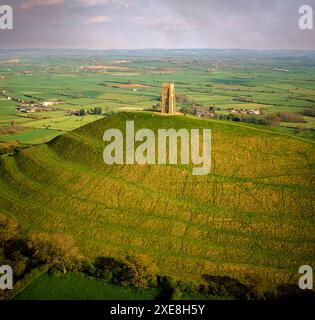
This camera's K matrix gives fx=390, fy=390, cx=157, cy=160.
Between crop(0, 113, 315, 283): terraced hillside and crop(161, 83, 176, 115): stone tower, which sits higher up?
crop(161, 83, 176, 115): stone tower

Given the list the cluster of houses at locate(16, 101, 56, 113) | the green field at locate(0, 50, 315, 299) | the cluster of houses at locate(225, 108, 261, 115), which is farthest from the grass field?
the cluster of houses at locate(16, 101, 56, 113)

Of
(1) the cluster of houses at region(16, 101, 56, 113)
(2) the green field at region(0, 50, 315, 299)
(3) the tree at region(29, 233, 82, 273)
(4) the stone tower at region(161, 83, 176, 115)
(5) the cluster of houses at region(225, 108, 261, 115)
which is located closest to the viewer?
(3) the tree at region(29, 233, 82, 273)

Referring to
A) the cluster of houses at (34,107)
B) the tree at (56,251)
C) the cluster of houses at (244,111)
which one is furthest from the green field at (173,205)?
the cluster of houses at (34,107)

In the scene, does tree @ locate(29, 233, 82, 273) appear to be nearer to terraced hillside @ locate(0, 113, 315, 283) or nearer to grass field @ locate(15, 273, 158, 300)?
grass field @ locate(15, 273, 158, 300)

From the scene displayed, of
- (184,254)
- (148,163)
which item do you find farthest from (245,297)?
(148,163)

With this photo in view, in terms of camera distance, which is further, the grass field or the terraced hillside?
the terraced hillside

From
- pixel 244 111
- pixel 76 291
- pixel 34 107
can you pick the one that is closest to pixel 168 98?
pixel 76 291

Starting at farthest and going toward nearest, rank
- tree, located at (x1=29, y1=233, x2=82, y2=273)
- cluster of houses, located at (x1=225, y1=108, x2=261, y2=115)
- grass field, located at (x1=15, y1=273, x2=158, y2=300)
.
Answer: cluster of houses, located at (x1=225, y1=108, x2=261, y2=115)
tree, located at (x1=29, y1=233, x2=82, y2=273)
grass field, located at (x1=15, y1=273, x2=158, y2=300)

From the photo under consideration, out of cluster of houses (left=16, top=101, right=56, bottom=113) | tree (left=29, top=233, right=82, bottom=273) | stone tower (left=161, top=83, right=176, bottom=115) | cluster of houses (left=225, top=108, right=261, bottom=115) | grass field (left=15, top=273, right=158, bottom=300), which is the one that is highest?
cluster of houses (left=16, top=101, right=56, bottom=113)

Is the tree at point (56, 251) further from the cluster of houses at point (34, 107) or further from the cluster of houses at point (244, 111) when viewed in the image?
the cluster of houses at point (34, 107)
